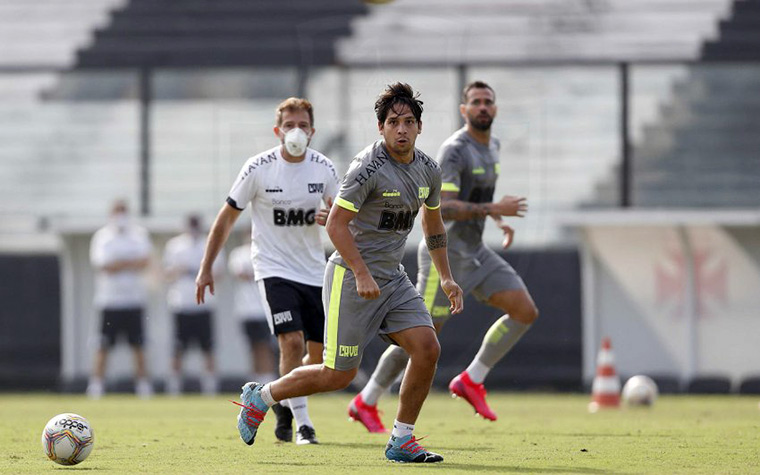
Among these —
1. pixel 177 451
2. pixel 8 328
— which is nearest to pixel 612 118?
pixel 8 328

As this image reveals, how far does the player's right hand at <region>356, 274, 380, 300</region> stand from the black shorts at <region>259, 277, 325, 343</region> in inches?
75.1

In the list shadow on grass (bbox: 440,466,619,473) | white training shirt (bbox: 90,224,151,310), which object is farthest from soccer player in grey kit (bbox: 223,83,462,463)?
white training shirt (bbox: 90,224,151,310)

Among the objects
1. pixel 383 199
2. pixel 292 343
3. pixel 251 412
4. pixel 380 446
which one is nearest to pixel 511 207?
pixel 292 343

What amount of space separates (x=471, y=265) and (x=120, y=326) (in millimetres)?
9023

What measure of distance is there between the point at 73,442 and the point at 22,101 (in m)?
14.7

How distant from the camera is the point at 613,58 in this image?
1928 cm

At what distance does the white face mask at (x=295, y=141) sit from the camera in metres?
9.69

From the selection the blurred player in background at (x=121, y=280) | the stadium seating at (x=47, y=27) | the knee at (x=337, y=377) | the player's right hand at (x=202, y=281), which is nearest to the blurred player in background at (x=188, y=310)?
the blurred player in background at (x=121, y=280)

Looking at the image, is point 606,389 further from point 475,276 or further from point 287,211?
point 287,211

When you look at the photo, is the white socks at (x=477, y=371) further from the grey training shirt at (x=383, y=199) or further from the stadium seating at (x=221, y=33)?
the stadium seating at (x=221, y=33)

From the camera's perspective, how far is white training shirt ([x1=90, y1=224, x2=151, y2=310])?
1889 cm

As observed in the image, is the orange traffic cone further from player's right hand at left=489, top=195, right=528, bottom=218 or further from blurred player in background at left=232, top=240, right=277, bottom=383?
blurred player in background at left=232, top=240, right=277, bottom=383

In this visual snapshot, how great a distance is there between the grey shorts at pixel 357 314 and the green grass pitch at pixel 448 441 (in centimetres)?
64

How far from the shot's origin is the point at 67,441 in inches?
315
